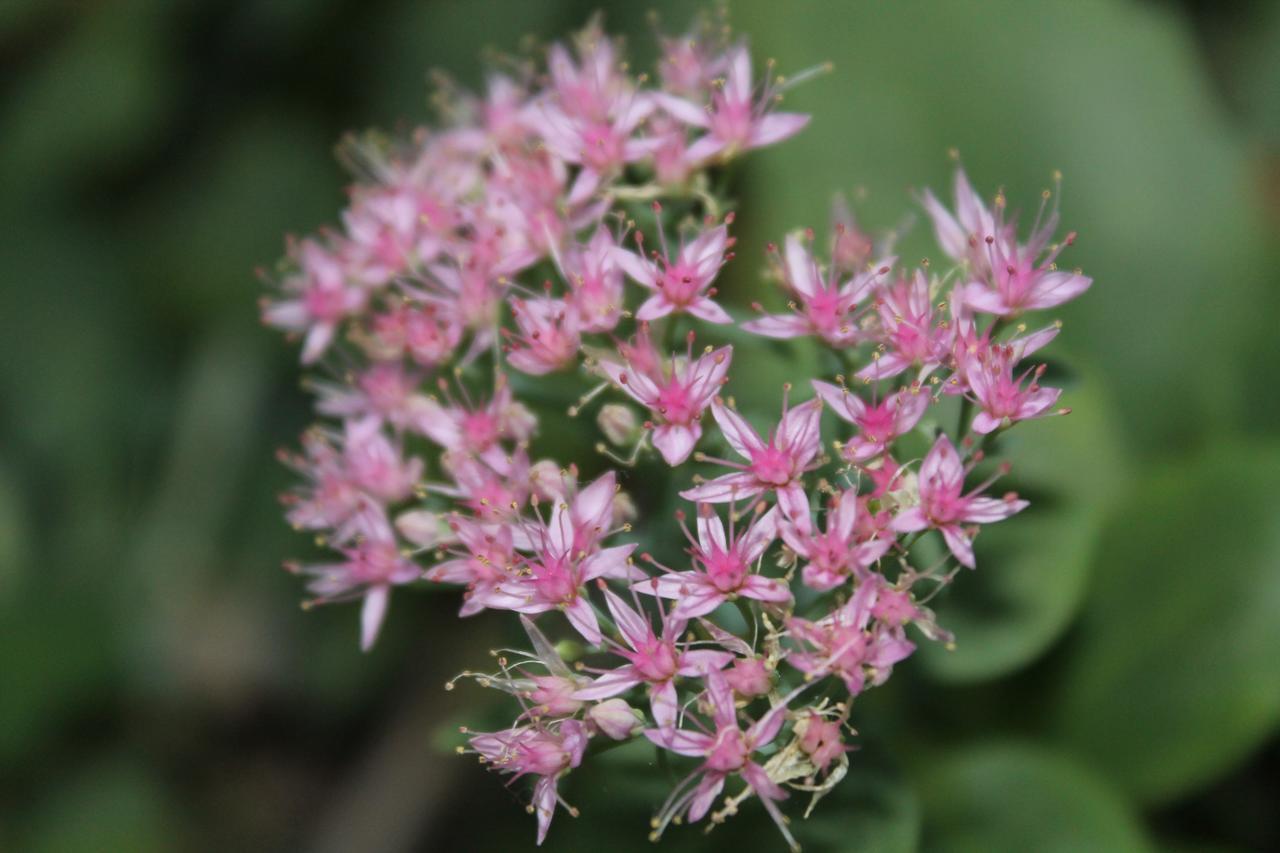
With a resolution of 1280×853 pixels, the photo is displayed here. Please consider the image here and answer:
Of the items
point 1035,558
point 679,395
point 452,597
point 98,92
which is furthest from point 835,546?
point 98,92

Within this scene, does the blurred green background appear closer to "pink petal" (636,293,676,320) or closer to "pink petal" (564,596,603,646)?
"pink petal" (564,596,603,646)

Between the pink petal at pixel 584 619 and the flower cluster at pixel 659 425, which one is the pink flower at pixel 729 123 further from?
the pink petal at pixel 584 619

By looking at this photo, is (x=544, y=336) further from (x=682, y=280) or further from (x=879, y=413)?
(x=879, y=413)

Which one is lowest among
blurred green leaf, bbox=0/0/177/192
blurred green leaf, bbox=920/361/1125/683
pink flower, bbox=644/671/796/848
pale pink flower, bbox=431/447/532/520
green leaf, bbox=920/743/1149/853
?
green leaf, bbox=920/743/1149/853

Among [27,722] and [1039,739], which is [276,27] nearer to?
[27,722]

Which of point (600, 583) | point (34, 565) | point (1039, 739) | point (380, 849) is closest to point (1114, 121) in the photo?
point (1039, 739)

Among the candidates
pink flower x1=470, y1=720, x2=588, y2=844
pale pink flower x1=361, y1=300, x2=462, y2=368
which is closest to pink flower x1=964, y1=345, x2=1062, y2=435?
pink flower x1=470, y1=720, x2=588, y2=844
